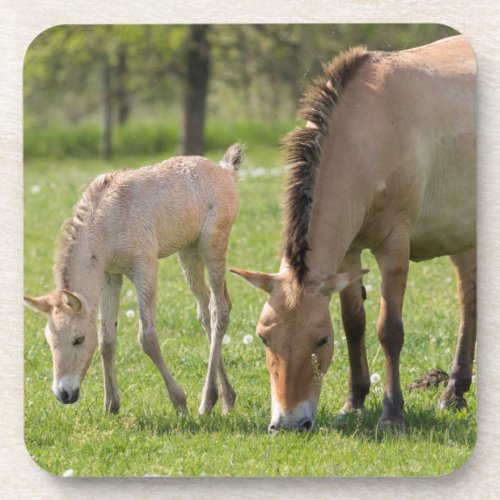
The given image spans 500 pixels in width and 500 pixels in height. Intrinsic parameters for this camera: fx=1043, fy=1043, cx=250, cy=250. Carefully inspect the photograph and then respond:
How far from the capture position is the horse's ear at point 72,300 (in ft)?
15.1

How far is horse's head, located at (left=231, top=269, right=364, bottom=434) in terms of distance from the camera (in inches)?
180

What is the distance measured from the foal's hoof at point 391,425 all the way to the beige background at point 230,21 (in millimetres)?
362

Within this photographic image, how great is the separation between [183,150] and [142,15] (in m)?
2.06

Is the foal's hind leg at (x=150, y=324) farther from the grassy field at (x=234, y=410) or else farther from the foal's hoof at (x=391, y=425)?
the foal's hoof at (x=391, y=425)

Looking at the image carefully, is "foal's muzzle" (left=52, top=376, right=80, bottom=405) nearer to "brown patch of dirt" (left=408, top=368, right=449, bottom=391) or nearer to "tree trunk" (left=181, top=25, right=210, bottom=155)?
"brown patch of dirt" (left=408, top=368, right=449, bottom=391)

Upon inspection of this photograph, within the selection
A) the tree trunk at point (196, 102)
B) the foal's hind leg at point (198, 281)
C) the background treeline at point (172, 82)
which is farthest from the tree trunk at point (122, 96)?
the foal's hind leg at point (198, 281)

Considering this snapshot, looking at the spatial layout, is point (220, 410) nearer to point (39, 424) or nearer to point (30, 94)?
point (39, 424)

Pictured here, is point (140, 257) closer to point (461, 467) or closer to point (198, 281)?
point (198, 281)

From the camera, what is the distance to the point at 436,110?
511 centimetres

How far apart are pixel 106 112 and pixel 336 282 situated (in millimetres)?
3241

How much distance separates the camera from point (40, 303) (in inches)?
183

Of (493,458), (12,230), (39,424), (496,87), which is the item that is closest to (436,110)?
(496,87)

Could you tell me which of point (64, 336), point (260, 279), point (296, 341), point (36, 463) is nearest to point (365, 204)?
point (260, 279)

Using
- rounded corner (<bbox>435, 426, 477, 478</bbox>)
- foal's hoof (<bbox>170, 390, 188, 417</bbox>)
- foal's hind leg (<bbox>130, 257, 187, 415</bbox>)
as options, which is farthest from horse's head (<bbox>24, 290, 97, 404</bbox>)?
rounded corner (<bbox>435, 426, 477, 478</bbox>)
